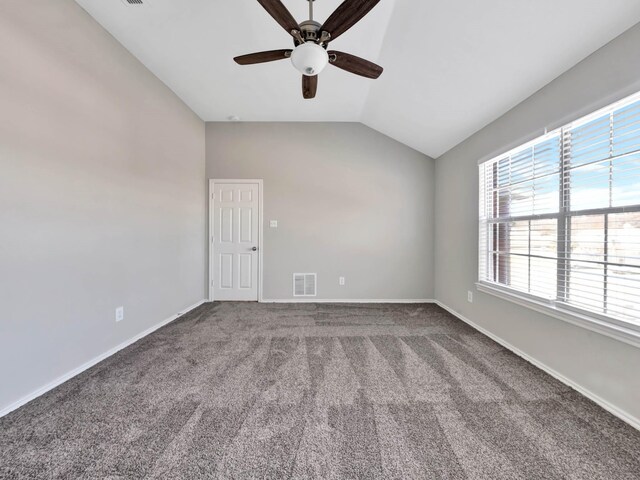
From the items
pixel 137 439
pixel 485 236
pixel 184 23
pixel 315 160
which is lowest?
pixel 137 439

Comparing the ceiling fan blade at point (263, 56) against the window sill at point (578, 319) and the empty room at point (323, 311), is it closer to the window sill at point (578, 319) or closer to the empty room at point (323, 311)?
the empty room at point (323, 311)

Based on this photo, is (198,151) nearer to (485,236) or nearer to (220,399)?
(220,399)

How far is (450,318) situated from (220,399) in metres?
2.91

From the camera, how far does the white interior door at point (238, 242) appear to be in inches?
158

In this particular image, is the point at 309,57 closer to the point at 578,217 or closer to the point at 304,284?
the point at 578,217

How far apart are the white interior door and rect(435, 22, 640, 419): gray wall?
3.00 meters

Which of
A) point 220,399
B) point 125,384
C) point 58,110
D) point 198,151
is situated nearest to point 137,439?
point 220,399

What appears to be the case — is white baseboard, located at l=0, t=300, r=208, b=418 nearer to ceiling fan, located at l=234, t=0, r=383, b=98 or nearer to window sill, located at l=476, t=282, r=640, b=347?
ceiling fan, located at l=234, t=0, r=383, b=98

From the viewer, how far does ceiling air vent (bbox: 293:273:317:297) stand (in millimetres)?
4043

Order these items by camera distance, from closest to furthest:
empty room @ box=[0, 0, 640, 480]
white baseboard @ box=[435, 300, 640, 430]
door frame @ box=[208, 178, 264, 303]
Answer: empty room @ box=[0, 0, 640, 480] → white baseboard @ box=[435, 300, 640, 430] → door frame @ box=[208, 178, 264, 303]

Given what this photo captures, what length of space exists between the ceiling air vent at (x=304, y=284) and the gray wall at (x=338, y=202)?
0.10 m

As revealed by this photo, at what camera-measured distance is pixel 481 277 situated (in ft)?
9.64

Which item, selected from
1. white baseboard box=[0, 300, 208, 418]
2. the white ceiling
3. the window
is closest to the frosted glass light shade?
the white ceiling

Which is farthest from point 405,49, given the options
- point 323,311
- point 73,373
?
point 73,373
